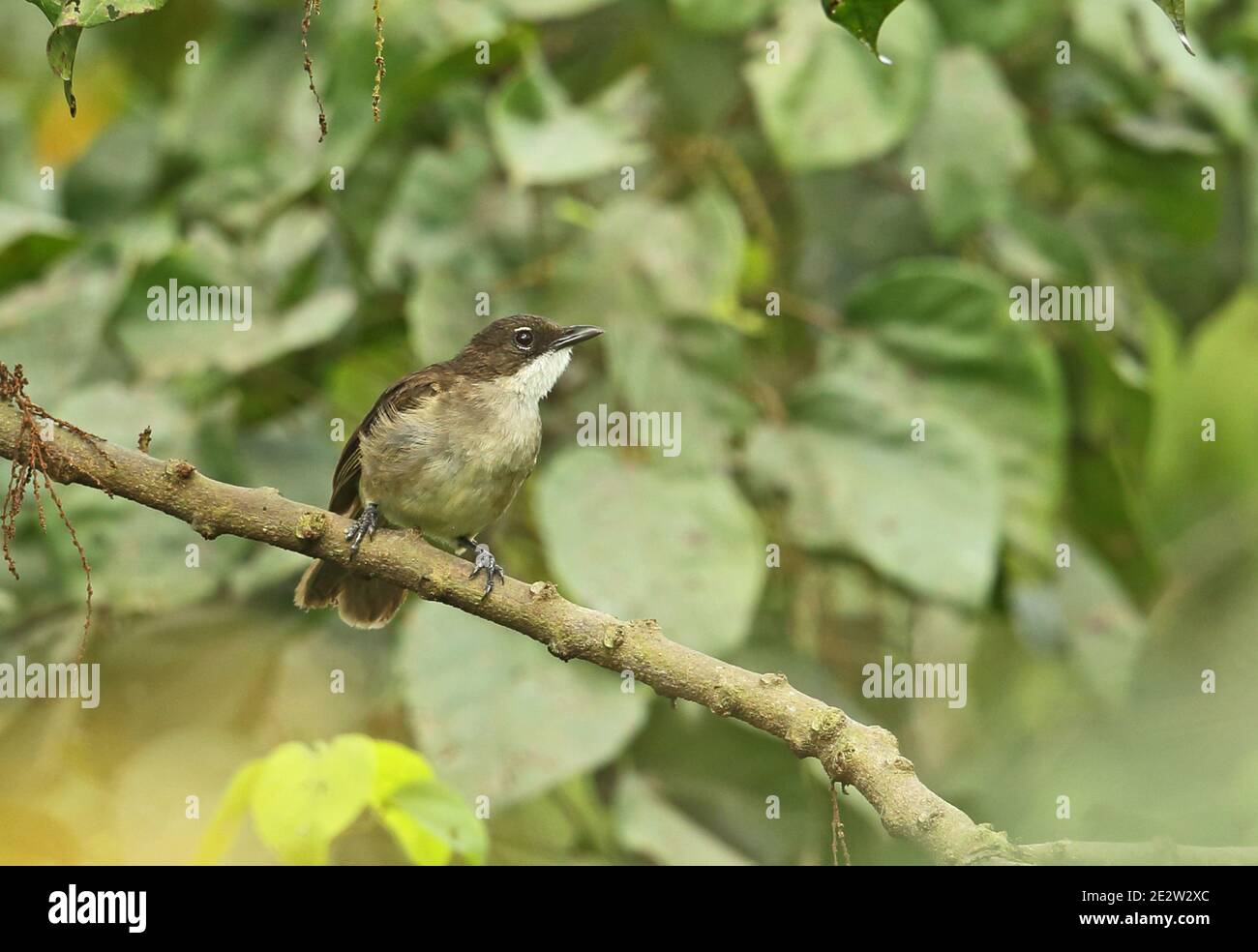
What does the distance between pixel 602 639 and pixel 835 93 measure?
7.33 feet

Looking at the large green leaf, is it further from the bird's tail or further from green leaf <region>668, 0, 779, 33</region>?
the bird's tail

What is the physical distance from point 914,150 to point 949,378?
65 cm

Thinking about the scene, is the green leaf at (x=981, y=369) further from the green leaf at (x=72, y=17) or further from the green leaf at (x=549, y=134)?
the green leaf at (x=72, y=17)

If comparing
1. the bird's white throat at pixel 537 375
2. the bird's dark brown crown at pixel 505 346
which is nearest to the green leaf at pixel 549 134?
the bird's dark brown crown at pixel 505 346

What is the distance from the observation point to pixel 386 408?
298cm

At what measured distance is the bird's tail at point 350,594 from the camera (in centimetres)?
304

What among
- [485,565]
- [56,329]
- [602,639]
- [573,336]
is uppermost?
[56,329]

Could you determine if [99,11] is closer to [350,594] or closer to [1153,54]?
[350,594]

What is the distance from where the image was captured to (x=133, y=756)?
155 inches

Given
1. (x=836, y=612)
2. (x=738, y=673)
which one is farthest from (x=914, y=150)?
(x=738, y=673)

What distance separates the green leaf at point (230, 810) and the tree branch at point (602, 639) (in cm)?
57

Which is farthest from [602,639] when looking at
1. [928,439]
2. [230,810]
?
[928,439]

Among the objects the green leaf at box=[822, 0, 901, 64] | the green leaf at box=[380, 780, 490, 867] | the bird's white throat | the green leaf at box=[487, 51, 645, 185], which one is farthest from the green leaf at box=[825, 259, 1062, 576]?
the green leaf at box=[822, 0, 901, 64]

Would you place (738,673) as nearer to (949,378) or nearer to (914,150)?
(949,378)
